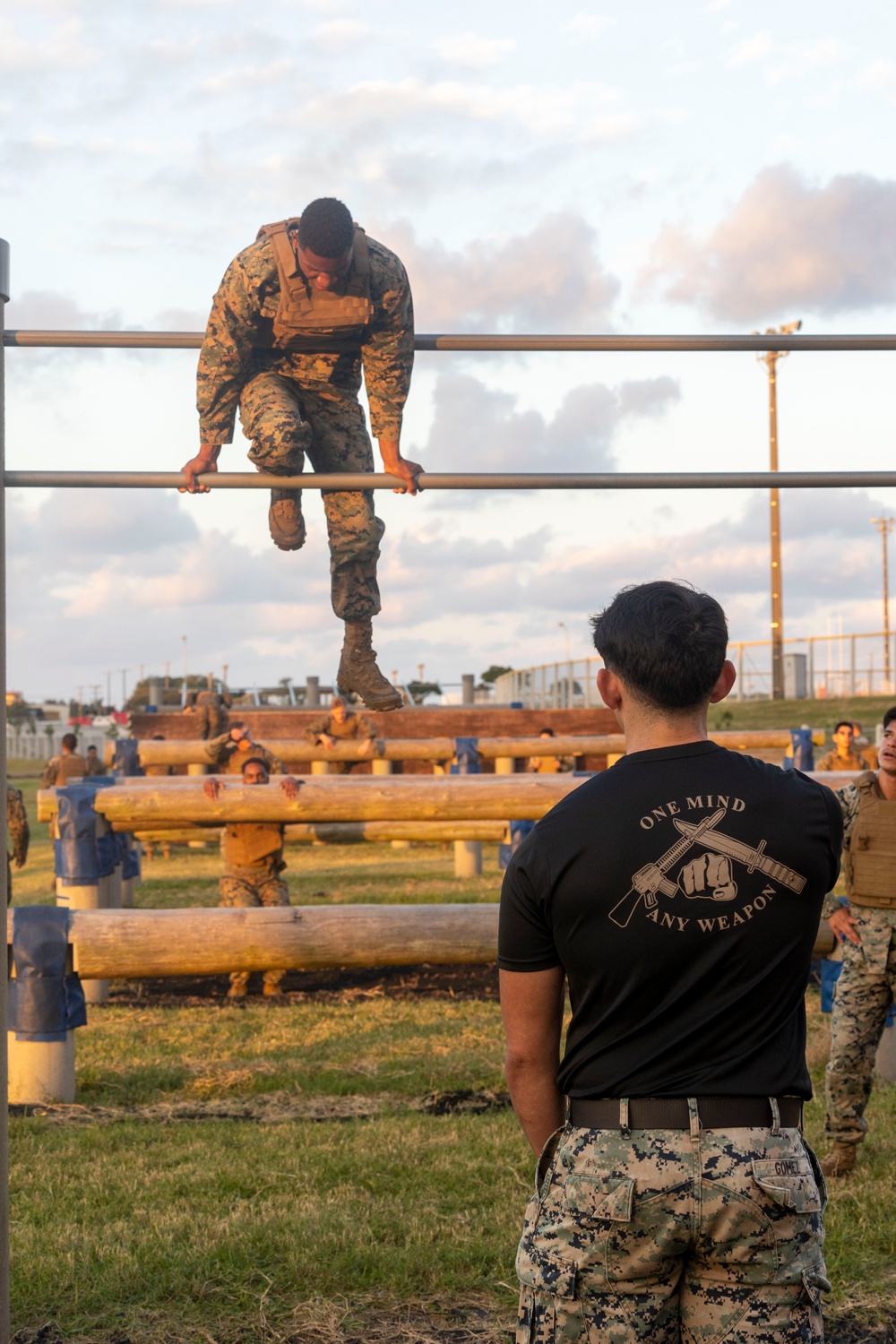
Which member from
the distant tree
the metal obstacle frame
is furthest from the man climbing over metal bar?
the distant tree

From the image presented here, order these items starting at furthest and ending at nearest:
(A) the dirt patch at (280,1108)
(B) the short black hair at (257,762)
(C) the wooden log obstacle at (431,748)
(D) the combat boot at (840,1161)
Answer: (C) the wooden log obstacle at (431,748)
(B) the short black hair at (257,762)
(A) the dirt patch at (280,1108)
(D) the combat boot at (840,1161)

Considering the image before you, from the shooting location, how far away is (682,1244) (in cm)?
204

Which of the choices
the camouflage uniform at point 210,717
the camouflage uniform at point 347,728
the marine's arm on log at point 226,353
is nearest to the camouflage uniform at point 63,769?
the camouflage uniform at point 210,717

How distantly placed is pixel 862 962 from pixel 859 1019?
9.4 inches

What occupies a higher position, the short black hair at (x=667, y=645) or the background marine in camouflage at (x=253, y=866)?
the short black hair at (x=667, y=645)

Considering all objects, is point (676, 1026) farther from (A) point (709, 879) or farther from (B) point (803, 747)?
(B) point (803, 747)

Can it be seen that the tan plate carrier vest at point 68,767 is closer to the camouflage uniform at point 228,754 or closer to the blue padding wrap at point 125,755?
the blue padding wrap at point 125,755

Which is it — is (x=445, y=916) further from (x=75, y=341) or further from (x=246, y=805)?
(x=75, y=341)

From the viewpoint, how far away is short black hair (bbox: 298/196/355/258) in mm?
4336

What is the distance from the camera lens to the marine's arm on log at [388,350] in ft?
15.3

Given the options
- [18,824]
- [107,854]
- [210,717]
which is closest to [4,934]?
[107,854]

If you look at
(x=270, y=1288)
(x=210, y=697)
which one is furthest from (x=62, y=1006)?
(x=210, y=697)

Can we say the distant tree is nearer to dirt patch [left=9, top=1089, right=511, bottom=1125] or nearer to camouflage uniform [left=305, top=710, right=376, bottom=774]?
camouflage uniform [left=305, top=710, right=376, bottom=774]

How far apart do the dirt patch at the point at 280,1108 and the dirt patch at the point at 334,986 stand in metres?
2.64
